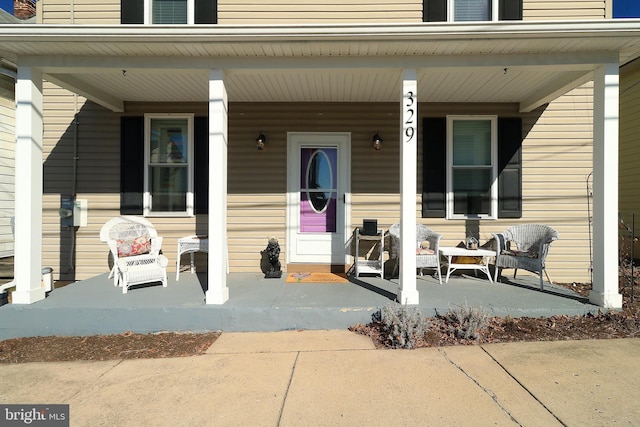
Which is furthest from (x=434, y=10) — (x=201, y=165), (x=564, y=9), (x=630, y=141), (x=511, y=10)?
(x=630, y=141)

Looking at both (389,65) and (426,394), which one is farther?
(389,65)

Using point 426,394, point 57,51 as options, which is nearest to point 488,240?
point 426,394

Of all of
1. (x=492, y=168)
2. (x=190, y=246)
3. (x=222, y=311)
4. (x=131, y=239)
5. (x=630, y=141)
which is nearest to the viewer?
(x=222, y=311)

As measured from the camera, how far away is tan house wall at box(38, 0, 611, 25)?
5312 mm

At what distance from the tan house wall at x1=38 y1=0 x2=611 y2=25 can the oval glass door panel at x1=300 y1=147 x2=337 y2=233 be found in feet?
6.45

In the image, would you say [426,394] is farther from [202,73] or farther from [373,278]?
[202,73]

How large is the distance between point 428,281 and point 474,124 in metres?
2.56

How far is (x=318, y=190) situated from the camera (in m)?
5.71

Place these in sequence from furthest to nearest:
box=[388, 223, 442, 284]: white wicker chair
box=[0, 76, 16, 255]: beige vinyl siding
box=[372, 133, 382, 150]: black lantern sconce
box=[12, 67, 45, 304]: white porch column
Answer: box=[0, 76, 16, 255]: beige vinyl siding
box=[372, 133, 382, 150]: black lantern sconce
box=[388, 223, 442, 284]: white wicker chair
box=[12, 67, 45, 304]: white porch column

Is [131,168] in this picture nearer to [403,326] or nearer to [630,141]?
[403,326]

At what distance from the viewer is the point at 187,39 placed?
12.1 feet

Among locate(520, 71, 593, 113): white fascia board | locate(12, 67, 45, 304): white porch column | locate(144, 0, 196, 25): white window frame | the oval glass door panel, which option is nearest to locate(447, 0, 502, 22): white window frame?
locate(520, 71, 593, 113): white fascia board

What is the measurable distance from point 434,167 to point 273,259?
2.78 metres

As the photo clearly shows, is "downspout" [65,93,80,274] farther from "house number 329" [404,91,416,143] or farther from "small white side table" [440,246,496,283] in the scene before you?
"small white side table" [440,246,496,283]
